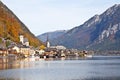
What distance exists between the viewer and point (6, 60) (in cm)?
11456

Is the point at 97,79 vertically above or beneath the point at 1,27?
beneath

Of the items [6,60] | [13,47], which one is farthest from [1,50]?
[13,47]

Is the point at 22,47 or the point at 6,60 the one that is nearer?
the point at 6,60

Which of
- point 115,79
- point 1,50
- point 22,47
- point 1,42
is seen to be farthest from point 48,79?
point 22,47

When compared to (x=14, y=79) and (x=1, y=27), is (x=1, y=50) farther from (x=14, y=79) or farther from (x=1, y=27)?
(x=14, y=79)

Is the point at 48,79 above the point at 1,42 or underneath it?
underneath

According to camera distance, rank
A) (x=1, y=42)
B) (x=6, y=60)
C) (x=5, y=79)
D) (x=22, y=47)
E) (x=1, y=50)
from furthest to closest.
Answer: (x=22, y=47)
(x=1, y=42)
(x=1, y=50)
(x=6, y=60)
(x=5, y=79)

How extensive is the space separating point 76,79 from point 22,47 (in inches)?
4909

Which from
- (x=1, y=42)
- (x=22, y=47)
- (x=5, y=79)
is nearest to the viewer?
(x=5, y=79)

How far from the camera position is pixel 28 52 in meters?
182

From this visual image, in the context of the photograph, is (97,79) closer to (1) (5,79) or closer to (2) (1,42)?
(1) (5,79)

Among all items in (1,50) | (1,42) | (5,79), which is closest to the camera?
(5,79)

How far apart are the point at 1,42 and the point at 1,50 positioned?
20.1 m

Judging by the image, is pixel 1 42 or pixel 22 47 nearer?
pixel 1 42
